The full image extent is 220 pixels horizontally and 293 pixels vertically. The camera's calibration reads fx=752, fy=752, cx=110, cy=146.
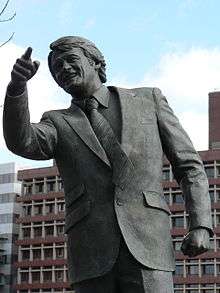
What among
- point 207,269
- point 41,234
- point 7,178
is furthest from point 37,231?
point 207,269

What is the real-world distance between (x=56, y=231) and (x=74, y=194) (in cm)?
7074

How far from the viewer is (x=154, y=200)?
437 centimetres

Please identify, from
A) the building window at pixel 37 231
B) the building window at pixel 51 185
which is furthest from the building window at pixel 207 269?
the building window at pixel 51 185

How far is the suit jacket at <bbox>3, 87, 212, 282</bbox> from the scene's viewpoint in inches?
167

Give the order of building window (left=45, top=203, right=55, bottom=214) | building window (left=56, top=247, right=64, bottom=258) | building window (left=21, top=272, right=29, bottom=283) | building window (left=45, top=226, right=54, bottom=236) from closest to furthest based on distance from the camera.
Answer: building window (left=56, top=247, right=64, bottom=258) → building window (left=45, top=226, right=54, bottom=236) → building window (left=21, top=272, right=29, bottom=283) → building window (left=45, top=203, right=55, bottom=214)

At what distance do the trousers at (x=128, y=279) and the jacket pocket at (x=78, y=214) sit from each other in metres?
0.28

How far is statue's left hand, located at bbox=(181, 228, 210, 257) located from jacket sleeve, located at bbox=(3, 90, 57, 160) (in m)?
0.99

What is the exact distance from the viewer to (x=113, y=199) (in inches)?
169

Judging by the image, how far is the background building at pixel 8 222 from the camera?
7982cm

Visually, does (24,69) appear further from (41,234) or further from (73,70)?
(41,234)

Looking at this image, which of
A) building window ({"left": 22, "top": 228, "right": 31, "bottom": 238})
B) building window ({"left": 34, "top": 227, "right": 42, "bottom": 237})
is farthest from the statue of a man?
building window ({"left": 22, "top": 228, "right": 31, "bottom": 238})

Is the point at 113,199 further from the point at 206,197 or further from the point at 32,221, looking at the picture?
the point at 32,221

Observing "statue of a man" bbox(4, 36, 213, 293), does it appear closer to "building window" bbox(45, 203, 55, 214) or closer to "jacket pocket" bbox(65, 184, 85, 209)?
"jacket pocket" bbox(65, 184, 85, 209)

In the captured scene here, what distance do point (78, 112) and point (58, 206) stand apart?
71059 mm
